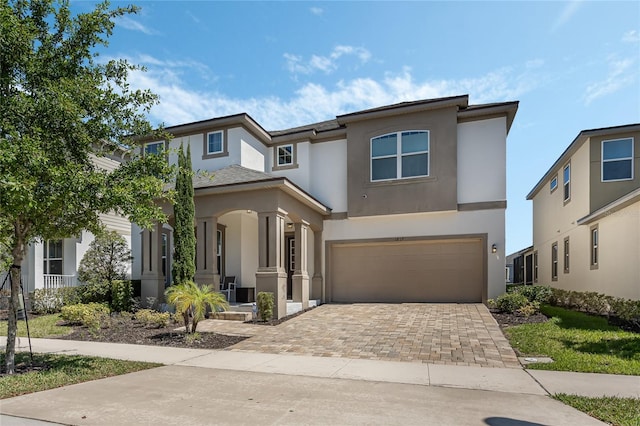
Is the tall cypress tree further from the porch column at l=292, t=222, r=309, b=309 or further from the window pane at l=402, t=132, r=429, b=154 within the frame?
the window pane at l=402, t=132, r=429, b=154

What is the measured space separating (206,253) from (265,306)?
291cm

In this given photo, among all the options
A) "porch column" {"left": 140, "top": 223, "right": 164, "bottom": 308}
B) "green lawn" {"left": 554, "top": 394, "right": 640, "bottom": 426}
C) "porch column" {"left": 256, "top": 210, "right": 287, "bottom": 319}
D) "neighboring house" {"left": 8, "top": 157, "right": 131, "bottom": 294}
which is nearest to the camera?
"green lawn" {"left": 554, "top": 394, "right": 640, "bottom": 426}

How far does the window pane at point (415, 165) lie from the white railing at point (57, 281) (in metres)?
13.5

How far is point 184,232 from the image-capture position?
1145 centimetres

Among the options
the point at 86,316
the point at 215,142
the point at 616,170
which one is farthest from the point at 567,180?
the point at 86,316

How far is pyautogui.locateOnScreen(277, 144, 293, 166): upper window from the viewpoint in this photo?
1720cm

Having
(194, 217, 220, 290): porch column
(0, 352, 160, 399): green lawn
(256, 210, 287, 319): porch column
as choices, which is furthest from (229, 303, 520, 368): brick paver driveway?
(194, 217, 220, 290): porch column

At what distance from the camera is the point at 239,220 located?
620 inches

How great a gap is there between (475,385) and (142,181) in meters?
5.96

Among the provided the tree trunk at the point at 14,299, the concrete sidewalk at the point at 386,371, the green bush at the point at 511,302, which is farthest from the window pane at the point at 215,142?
the green bush at the point at 511,302

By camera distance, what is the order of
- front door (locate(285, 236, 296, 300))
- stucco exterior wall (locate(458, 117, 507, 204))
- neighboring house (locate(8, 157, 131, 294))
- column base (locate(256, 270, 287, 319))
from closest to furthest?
column base (locate(256, 270, 287, 319))
stucco exterior wall (locate(458, 117, 507, 204))
neighboring house (locate(8, 157, 131, 294))
front door (locate(285, 236, 296, 300))

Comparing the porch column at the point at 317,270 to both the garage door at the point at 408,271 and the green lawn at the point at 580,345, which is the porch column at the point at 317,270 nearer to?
the garage door at the point at 408,271

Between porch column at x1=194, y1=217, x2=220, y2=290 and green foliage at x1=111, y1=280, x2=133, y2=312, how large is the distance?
2721 millimetres

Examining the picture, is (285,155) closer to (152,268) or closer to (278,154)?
(278,154)
